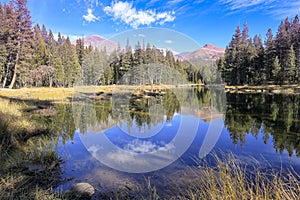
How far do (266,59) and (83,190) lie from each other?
2090 inches

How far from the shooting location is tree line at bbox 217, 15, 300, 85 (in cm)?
4356

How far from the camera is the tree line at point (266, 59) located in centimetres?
4356

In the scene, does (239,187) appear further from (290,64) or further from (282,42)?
(282,42)

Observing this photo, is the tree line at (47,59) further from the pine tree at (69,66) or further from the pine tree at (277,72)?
the pine tree at (277,72)

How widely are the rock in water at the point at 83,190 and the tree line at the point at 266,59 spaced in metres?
47.2

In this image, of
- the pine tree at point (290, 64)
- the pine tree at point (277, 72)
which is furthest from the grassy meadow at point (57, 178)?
the pine tree at point (277, 72)

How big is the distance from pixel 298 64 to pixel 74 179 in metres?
48.9

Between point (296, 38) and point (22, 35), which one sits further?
point (296, 38)

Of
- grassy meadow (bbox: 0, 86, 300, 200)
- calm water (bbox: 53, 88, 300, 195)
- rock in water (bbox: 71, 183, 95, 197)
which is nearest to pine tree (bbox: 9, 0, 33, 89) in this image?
A: calm water (bbox: 53, 88, 300, 195)

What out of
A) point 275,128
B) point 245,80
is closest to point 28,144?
point 275,128

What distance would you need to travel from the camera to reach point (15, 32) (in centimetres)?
2855

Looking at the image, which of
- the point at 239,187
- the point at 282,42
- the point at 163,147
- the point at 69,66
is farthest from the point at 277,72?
the point at 239,187

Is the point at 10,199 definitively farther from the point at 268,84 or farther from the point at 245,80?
the point at 245,80

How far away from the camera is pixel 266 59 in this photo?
48719 millimetres
